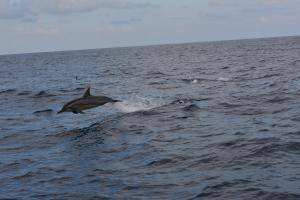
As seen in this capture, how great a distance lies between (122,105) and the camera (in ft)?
91.4

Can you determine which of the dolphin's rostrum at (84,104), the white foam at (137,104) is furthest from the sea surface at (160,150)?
the dolphin's rostrum at (84,104)

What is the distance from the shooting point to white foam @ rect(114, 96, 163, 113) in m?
26.3

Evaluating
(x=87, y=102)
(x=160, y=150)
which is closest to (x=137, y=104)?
(x=160, y=150)

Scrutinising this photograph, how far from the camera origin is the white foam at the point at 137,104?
26.3 m

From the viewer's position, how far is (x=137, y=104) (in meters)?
28.0

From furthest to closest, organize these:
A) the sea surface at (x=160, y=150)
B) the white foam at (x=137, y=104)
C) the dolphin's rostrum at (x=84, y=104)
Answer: the white foam at (x=137, y=104) → the dolphin's rostrum at (x=84, y=104) → the sea surface at (x=160, y=150)

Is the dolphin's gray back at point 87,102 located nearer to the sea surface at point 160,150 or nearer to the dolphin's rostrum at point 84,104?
the dolphin's rostrum at point 84,104

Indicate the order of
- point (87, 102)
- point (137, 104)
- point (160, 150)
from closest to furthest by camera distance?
point (87, 102), point (160, 150), point (137, 104)

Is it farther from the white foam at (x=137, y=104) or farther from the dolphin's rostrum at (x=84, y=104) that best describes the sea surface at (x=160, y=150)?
the dolphin's rostrum at (x=84, y=104)

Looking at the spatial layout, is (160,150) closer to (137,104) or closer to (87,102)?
(87,102)

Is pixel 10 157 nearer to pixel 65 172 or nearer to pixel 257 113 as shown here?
pixel 65 172

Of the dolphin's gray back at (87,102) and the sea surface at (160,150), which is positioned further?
the dolphin's gray back at (87,102)

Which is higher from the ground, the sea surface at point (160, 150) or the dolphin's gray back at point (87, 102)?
the dolphin's gray back at point (87, 102)

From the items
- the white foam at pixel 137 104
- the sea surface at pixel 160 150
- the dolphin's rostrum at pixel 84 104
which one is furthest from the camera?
the white foam at pixel 137 104
